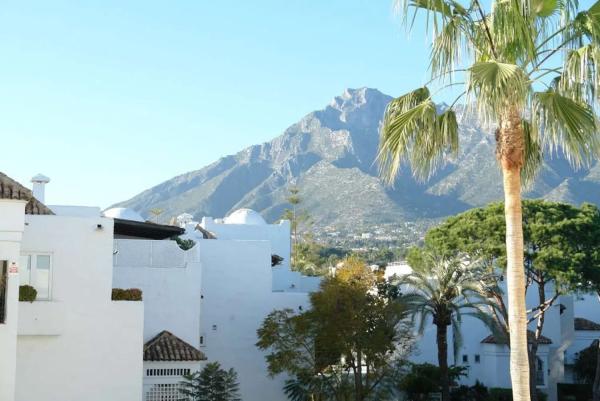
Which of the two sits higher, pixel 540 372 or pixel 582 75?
pixel 582 75

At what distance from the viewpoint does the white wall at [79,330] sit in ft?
75.7

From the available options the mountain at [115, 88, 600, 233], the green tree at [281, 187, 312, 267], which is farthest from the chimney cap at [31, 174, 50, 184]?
the mountain at [115, 88, 600, 233]

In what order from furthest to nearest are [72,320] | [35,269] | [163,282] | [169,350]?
[163,282] < [169,350] < [72,320] < [35,269]

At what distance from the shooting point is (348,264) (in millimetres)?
33438

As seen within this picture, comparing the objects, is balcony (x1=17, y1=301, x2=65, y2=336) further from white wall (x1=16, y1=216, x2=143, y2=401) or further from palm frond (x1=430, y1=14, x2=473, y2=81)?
palm frond (x1=430, y1=14, x2=473, y2=81)

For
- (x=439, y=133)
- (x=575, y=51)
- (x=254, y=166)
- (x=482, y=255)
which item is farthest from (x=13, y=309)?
(x=254, y=166)

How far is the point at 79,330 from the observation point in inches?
935

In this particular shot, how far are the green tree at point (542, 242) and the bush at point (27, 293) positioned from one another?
21.7m

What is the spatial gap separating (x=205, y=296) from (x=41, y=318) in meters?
11.9

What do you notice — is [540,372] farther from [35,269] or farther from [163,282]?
[35,269]

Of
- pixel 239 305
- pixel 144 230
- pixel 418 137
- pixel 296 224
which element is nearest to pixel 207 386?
pixel 239 305

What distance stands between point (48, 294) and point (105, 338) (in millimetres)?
2090

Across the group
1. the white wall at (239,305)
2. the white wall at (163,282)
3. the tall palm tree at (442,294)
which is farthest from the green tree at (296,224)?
the white wall at (163,282)

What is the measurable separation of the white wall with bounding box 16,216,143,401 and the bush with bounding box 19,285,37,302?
26 cm
